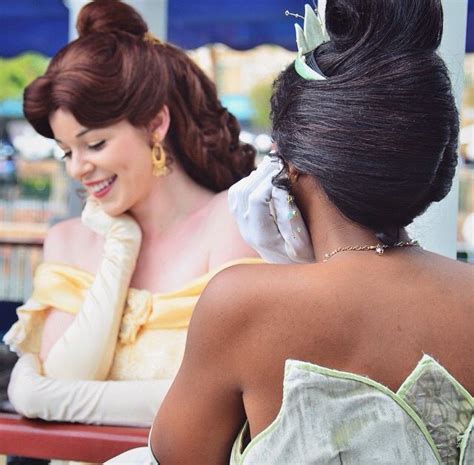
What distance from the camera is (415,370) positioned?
1.11 meters

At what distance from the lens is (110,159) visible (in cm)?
222

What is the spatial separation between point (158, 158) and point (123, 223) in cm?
21

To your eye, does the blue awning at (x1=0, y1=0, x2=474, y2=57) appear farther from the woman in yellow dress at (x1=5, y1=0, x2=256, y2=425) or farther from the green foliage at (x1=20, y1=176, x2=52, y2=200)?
the green foliage at (x1=20, y1=176, x2=52, y2=200)

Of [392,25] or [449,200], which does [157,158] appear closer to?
[449,200]

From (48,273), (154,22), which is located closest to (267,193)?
(48,273)

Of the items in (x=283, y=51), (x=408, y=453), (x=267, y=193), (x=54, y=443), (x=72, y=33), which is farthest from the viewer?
(x=283, y=51)

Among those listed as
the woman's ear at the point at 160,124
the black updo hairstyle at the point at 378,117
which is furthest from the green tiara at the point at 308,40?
the woman's ear at the point at 160,124

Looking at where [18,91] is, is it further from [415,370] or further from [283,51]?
[415,370]

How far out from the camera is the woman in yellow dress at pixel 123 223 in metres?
2.13

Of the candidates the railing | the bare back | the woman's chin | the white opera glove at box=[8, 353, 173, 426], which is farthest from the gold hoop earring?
the bare back

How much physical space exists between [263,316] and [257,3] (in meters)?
2.07

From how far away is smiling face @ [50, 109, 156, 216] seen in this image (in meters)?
2.22

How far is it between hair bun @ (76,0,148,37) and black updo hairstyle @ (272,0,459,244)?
3.99 ft

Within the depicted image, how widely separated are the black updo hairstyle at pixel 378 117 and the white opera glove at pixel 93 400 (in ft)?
3.41
